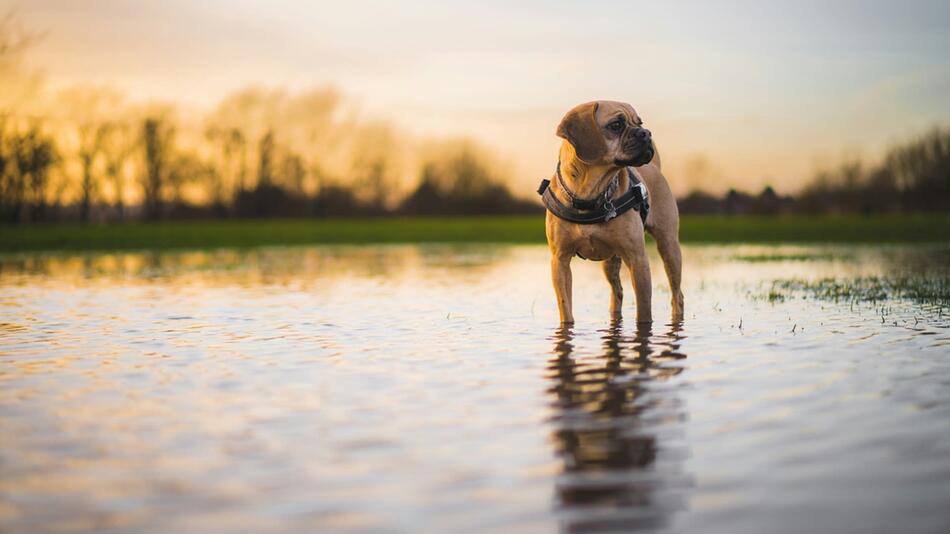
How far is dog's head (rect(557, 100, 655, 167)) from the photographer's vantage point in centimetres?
884

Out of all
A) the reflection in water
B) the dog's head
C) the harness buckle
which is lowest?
the reflection in water

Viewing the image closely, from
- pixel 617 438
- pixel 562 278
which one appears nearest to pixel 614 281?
pixel 562 278

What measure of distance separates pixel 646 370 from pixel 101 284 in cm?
1396

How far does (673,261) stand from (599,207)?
1.94 meters

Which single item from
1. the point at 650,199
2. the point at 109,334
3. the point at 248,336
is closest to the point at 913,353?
the point at 650,199

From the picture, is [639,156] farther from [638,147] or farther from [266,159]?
[266,159]

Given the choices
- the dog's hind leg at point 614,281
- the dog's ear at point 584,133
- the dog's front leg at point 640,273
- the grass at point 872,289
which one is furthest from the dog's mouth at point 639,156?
the grass at point 872,289

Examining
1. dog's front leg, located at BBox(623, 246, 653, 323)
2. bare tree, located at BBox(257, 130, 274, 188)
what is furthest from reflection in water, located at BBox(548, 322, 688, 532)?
bare tree, located at BBox(257, 130, 274, 188)

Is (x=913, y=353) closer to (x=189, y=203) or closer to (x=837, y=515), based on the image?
(x=837, y=515)

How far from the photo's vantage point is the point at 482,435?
201 inches

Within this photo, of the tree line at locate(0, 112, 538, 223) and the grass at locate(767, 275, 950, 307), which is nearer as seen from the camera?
the grass at locate(767, 275, 950, 307)

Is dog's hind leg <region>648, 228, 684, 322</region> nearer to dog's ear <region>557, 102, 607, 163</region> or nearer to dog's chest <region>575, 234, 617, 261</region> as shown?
dog's chest <region>575, 234, 617, 261</region>

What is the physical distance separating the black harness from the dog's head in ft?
1.33

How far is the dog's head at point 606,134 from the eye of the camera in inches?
348
